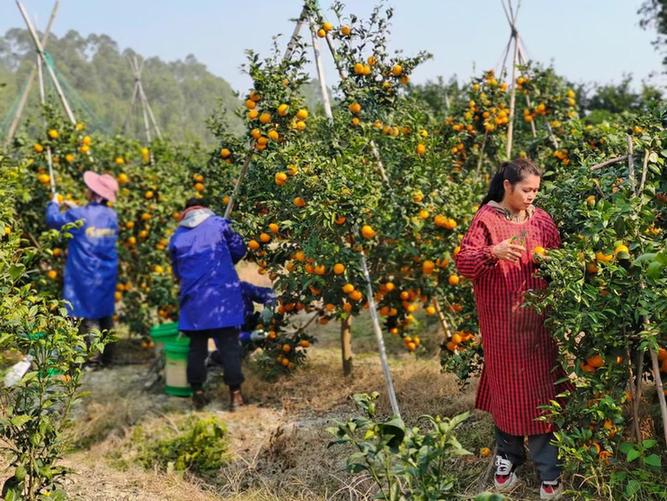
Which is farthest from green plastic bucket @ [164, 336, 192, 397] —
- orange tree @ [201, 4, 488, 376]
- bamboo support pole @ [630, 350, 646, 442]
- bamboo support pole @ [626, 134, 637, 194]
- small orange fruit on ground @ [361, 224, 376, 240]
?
bamboo support pole @ [626, 134, 637, 194]

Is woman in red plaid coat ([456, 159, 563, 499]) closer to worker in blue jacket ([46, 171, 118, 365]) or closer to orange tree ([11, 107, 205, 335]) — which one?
orange tree ([11, 107, 205, 335])

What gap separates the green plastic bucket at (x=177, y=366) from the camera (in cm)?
436

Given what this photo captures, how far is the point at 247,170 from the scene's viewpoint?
4.06m

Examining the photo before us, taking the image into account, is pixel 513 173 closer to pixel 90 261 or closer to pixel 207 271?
pixel 207 271

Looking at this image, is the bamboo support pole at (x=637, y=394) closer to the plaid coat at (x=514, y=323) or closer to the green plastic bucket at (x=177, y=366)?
the plaid coat at (x=514, y=323)

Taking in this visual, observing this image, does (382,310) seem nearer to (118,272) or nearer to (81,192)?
(118,272)

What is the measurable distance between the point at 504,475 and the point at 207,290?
→ 2.09 metres

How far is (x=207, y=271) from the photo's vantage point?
4.02 m

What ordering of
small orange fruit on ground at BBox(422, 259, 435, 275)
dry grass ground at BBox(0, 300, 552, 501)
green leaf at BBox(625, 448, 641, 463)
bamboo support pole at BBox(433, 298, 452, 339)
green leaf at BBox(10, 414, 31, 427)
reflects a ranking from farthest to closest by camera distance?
bamboo support pole at BBox(433, 298, 452, 339)
small orange fruit on ground at BBox(422, 259, 435, 275)
dry grass ground at BBox(0, 300, 552, 501)
green leaf at BBox(625, 448, 641, 463)
green leaf at BBox(10, 414, 31, 427)

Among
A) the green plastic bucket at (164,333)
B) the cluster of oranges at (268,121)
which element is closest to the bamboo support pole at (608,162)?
the cluster of oranges at (268,121)

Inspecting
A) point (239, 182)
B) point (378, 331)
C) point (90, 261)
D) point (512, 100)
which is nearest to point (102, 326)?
point (90, 261)

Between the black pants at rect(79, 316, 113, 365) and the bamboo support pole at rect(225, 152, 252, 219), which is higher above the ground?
the bamboo support pole at rect(225, 152, 252, 219)

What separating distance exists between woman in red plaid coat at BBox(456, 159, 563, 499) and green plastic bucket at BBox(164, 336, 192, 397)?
7.81 feet

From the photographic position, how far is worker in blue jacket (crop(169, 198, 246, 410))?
4012mm
